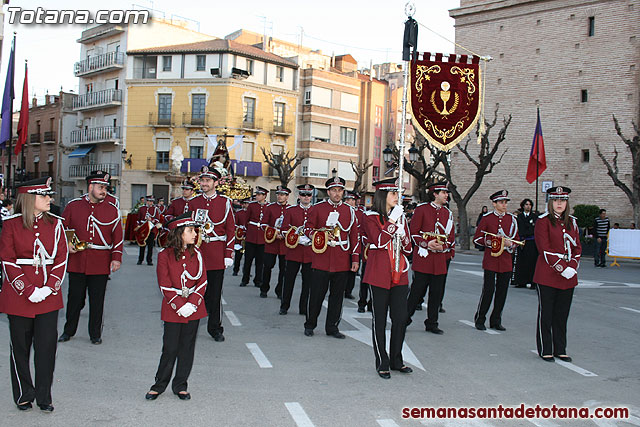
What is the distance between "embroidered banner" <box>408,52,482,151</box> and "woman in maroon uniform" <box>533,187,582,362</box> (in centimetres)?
279

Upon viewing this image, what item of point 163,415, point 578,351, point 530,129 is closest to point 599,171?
point 530,129

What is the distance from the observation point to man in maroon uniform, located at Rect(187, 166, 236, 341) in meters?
8.44

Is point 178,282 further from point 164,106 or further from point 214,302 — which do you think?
point 164,106

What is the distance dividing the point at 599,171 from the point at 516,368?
3069 cm

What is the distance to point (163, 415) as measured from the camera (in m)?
5.29

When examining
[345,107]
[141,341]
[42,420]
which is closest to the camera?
[42,420]

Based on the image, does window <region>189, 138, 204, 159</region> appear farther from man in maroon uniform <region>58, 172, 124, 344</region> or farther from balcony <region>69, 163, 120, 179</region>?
man in maroon uniform <region>58, 172, 124, 344</region>

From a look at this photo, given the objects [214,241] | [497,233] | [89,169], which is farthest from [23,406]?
[89,169]

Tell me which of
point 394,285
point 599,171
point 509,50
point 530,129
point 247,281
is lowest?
point 247,281

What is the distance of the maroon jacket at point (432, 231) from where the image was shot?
364 inches

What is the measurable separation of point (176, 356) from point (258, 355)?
1.85m

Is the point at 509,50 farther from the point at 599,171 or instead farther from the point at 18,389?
the point at 18,389

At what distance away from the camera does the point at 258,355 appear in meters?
7.55

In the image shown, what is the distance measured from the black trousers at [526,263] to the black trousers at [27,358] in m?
12.3
